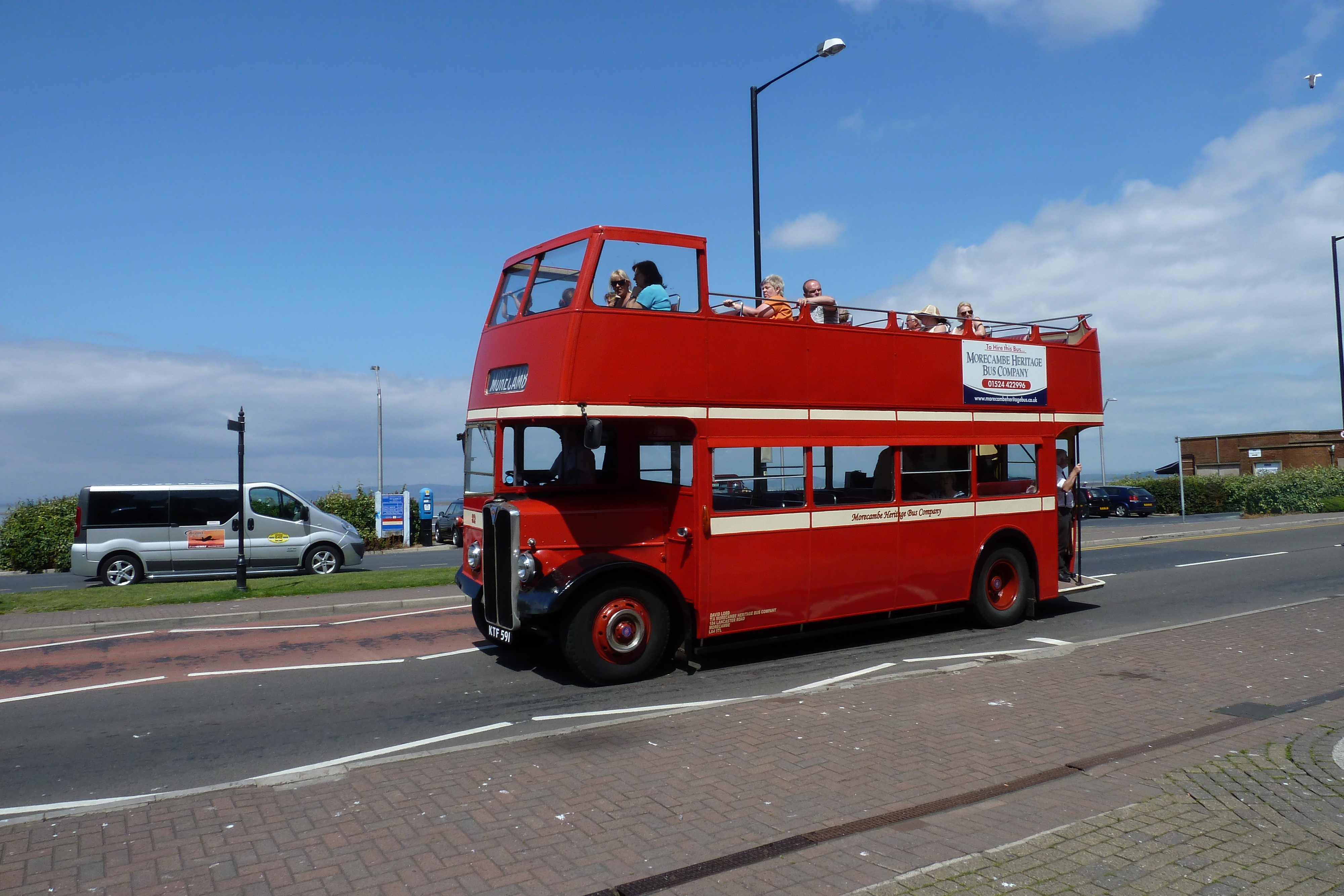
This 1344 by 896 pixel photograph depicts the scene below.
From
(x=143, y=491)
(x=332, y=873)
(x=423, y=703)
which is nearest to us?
(x=332, y=873)

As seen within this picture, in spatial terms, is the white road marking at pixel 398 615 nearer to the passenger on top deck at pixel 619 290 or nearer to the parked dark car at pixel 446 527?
the passenger on top deck at pixel 619 290

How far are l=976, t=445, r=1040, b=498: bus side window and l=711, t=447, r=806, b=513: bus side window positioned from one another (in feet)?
9.32

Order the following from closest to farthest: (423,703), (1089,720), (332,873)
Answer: (332,873), (1089,720), (423,703)

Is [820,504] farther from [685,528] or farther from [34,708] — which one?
[34,708]

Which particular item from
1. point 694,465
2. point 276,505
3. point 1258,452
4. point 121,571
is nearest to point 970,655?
point 694,465

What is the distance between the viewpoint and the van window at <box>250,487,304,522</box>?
20.0m

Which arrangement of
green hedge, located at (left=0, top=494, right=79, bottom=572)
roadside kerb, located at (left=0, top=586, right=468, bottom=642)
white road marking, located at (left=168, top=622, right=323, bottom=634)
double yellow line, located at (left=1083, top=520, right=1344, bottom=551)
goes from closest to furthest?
roadside kerb, located at (left=0, top=586, right=468, bottom=642) → white road marking, located at (left=168, top=622, right=323, bottom=634) → double yellow line, located at (left=1083, top=520, right=1344, bottom=551) → green hedge, located at (left=0, top=494, right=79, bottom=572)

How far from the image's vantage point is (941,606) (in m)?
11.1

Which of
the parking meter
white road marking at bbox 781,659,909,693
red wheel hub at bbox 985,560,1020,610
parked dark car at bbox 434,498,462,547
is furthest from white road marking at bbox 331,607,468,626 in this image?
parked dark car at bbox 434,498,462,547

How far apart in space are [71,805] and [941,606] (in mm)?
8681

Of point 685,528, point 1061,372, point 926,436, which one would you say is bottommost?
point 685,528

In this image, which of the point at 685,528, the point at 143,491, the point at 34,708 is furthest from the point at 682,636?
the point at 143,491

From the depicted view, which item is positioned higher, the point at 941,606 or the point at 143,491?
the point at 143,491

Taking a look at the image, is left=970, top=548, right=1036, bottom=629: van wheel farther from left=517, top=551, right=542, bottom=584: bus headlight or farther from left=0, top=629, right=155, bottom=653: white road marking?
left=0, top=629, right=155, bottom=653: white road marking
